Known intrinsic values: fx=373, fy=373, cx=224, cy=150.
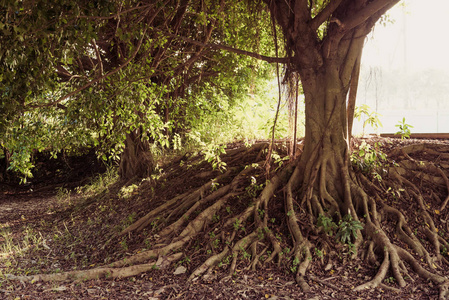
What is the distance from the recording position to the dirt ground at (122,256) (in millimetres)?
3852

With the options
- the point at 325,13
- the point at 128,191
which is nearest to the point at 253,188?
the point at 325,13

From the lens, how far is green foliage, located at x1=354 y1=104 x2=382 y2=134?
18.1ft

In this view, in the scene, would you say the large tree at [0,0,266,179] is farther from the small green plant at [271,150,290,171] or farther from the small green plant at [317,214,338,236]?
the small green plant at [317,214,338,236]

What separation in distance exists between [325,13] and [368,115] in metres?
1.83

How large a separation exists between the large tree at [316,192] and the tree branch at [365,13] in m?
0.01

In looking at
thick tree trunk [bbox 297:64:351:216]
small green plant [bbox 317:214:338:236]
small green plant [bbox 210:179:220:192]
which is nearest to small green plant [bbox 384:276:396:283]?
small green plant [bbox 317:214:338:236]

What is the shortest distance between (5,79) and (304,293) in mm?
3793

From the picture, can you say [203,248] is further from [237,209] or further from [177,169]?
[177,169]

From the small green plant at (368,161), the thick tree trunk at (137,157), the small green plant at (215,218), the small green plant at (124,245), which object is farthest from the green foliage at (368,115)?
the thick tree trunk at (137,157)

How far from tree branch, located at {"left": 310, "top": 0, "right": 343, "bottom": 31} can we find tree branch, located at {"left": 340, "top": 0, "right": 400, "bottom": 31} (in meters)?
0.25

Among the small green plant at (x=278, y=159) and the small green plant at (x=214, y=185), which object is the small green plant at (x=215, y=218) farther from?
the small green plant at (x=278, y=159)

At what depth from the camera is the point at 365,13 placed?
439 cm

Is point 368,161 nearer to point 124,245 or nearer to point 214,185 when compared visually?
point 214,185

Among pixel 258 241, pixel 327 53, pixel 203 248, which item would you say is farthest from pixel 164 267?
pixel 327 53
